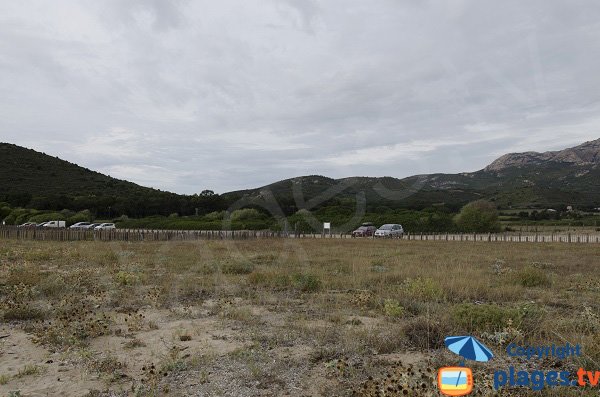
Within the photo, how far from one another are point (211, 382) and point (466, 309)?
4.40 meters

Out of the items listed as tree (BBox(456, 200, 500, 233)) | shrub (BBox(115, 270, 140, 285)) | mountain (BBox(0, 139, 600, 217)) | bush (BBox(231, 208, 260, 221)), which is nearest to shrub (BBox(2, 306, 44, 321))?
shrub (BBox(115, 270, 140, 285))

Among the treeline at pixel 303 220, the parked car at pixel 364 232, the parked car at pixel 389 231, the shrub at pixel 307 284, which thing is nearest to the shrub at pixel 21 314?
the shrub at pixel 307 284

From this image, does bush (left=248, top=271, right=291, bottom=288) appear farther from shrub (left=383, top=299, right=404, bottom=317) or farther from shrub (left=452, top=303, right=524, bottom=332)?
shrub (left=452, top=303, right=524, bottom=332)

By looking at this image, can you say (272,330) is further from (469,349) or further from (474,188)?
(474,188)

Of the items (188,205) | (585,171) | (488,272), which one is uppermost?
(585,171)

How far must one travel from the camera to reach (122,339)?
23.5 feet

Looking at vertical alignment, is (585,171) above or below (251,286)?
above

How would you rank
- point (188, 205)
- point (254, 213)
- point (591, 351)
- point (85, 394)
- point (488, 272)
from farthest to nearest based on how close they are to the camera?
point (188, 205), point (254, 213), point (488, 272), point (591, 351), point (85, 394)

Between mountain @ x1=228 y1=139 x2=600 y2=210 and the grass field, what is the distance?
26.0 m

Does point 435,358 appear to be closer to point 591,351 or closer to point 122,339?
point 591,351

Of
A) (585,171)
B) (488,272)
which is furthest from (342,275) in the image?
(585,171)

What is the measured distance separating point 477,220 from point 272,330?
48.4 meters

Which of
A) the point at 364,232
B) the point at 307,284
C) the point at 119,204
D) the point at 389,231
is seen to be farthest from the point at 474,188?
the point at 307,284

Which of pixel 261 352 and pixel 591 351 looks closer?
pixel 591 351
